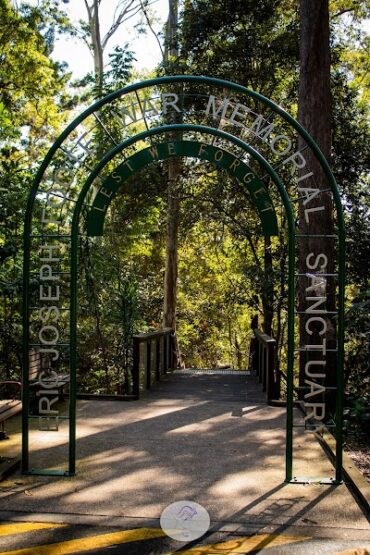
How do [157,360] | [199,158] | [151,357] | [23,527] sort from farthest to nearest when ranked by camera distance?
Result: [157,360] < [151,357] < [199,158] < [23,527]

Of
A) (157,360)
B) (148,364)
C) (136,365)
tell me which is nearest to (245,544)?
(136,365)

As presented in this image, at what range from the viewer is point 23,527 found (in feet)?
13.5

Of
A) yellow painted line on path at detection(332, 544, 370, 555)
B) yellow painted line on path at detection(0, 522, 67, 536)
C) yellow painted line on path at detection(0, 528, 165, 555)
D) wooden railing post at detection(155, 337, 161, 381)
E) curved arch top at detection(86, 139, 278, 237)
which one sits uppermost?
curved arch top at detection(86, 139, 278, 237)

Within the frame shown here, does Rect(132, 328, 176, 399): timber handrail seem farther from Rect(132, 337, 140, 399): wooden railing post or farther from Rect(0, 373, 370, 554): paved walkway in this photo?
Rect(0, 373, 370, 554): paved walkway

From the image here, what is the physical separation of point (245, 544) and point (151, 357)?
22.4ft

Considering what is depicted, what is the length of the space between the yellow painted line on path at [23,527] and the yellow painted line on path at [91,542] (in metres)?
0.28

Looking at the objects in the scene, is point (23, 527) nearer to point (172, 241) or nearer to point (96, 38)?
point (172, 241)

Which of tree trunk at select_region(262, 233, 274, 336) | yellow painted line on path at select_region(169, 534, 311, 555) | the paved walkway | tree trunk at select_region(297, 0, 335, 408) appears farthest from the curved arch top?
tree trunk at select_region(262, 233, 274, 336)

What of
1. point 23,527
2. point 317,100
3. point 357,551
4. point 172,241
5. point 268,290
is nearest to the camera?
point 357,551

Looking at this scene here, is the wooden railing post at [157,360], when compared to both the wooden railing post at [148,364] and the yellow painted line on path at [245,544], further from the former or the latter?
the yellow painted line on path at [245,544]

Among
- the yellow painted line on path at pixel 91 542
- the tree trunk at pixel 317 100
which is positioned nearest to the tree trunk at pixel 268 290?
the tree trunk at pixel 317 100

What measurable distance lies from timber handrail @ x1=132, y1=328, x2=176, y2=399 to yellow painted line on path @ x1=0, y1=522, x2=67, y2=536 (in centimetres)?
480

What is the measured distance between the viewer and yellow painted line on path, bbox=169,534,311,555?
376 cm

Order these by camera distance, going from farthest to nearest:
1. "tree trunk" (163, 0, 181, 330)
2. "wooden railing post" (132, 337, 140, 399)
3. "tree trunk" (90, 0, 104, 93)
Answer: "tree trunk" (90, 0, 104, 93)
"tree trunk" (163, 0, 181, 330)
"wooden railing post" (132, 337, 140, 399)
